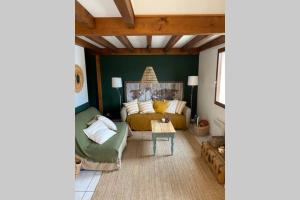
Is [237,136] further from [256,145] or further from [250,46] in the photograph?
[250,46]

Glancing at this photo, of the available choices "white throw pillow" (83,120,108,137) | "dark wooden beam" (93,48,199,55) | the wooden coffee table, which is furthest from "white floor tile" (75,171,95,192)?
"dark wooden beam" (93,48,199,55)

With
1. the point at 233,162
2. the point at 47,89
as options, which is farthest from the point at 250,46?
the point at 47,89

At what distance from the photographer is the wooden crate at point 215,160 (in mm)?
2699

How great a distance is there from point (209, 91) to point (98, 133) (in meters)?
3.00

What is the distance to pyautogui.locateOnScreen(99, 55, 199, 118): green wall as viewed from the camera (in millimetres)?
5742

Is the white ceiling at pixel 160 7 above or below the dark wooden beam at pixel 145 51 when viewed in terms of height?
below

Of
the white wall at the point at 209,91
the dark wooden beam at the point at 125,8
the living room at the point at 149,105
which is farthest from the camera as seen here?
the white wall at the point at 209,91

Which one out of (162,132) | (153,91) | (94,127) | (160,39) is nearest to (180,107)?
(153,91)

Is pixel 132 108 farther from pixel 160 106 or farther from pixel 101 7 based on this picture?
pixel 101 7

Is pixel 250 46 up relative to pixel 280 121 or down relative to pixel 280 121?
up

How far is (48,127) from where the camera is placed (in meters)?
0.54

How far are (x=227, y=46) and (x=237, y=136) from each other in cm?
31

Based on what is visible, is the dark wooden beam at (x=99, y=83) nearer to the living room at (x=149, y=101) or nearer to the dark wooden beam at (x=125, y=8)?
the living room at (x=149, y=101)

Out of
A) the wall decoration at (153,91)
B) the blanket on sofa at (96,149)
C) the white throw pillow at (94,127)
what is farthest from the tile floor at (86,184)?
the wall decoration at (153,91)
